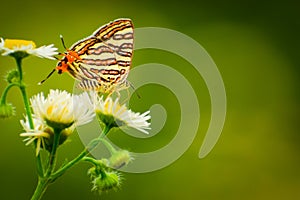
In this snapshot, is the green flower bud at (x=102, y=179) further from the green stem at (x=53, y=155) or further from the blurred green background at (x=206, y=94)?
the blurred green background at (x=206, y=94)

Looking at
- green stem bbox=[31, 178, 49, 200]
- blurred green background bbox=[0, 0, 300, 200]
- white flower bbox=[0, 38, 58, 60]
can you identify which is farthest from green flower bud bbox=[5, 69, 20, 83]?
blurred green background bbox=[0, 0, 300, 200]

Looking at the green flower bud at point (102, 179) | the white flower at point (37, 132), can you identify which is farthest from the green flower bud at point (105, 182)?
the white flower at point (37, 132)

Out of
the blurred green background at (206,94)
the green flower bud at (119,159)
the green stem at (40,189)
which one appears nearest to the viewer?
the green stem at (40,189)

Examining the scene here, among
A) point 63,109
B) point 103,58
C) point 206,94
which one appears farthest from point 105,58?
point 206,94

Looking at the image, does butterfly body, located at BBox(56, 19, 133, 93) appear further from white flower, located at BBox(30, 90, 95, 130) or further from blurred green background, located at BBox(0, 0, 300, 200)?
blurred green background, located at BBox(0, 0, 300, 200)

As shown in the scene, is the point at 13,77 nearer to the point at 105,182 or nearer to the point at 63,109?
the point at 63,109

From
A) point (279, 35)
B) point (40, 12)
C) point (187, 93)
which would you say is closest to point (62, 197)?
point (187, 93)
